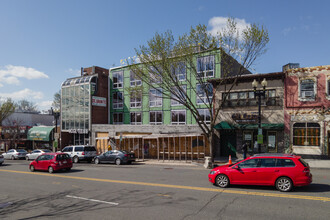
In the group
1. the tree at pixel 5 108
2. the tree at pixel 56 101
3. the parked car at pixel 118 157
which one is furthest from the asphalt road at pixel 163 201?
the tree at pixel 56 101

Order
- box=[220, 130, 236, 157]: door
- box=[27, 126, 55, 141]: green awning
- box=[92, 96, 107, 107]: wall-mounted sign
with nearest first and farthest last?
1. box=[220, 130, 236, 157]: door
2. box=[92, 96, 107, 107]: wall-mounted sign
3. box=[27, 126, 55, 141]: green awning

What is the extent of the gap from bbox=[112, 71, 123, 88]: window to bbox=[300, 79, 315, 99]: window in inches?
968

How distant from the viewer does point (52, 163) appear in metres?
18.9

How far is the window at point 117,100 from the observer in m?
37.7

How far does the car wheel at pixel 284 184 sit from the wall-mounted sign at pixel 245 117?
13930mm

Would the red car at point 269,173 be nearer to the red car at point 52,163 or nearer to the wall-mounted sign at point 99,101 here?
the red car at point 52,163

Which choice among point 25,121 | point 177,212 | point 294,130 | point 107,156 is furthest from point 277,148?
point 25,121

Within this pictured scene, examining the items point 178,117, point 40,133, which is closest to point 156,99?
point 178,117

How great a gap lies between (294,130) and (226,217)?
18053mm

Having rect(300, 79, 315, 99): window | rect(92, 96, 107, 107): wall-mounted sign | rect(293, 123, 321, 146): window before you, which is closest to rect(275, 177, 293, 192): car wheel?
rect(293, 123, 321, 146): window

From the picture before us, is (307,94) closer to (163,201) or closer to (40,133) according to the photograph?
(163,201)

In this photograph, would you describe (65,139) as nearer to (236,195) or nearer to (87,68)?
(87,68)

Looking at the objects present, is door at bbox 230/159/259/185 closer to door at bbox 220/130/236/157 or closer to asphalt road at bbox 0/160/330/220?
asphalt road at bbox 0/160/330/220

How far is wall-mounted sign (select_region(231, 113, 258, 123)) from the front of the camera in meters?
23.9
